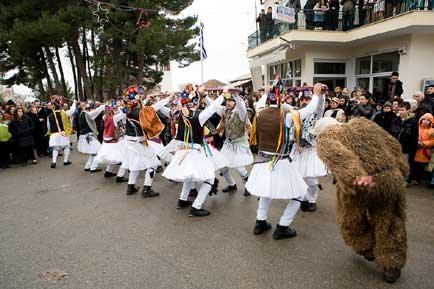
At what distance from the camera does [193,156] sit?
509cm

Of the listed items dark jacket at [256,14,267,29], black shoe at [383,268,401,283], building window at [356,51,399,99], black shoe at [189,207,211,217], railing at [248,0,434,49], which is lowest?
black shoe at [189,207,211,217]

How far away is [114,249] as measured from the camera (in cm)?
405

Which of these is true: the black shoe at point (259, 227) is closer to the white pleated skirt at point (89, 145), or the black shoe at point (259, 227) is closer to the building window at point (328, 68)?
the white pleated skirt at point (89, 145)

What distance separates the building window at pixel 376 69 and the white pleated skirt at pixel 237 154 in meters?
7.58

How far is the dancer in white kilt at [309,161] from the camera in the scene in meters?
4.80

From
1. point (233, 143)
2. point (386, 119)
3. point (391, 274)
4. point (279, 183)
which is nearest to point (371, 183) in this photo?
point (391, 274)

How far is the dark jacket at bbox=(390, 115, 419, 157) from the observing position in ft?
20.4

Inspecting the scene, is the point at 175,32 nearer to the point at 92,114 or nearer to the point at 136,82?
the point at 136,82

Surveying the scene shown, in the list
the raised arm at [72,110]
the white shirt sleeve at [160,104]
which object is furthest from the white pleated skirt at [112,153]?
the raised arm at [72,110]

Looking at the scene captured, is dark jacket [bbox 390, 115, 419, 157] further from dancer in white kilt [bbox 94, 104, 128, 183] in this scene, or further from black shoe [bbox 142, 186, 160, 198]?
dancer in white kilt [bbox 94, 104, 128, 183]

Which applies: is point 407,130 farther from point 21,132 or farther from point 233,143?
point 21,132

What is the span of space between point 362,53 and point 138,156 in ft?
37.1

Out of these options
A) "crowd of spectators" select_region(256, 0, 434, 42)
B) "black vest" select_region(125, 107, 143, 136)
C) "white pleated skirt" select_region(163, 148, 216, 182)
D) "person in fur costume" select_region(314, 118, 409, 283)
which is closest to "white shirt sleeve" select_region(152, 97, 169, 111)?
"black vest" select_region(125, 107, 143, 136)

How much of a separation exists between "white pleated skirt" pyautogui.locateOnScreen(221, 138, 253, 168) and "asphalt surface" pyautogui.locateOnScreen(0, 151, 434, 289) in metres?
0.60
